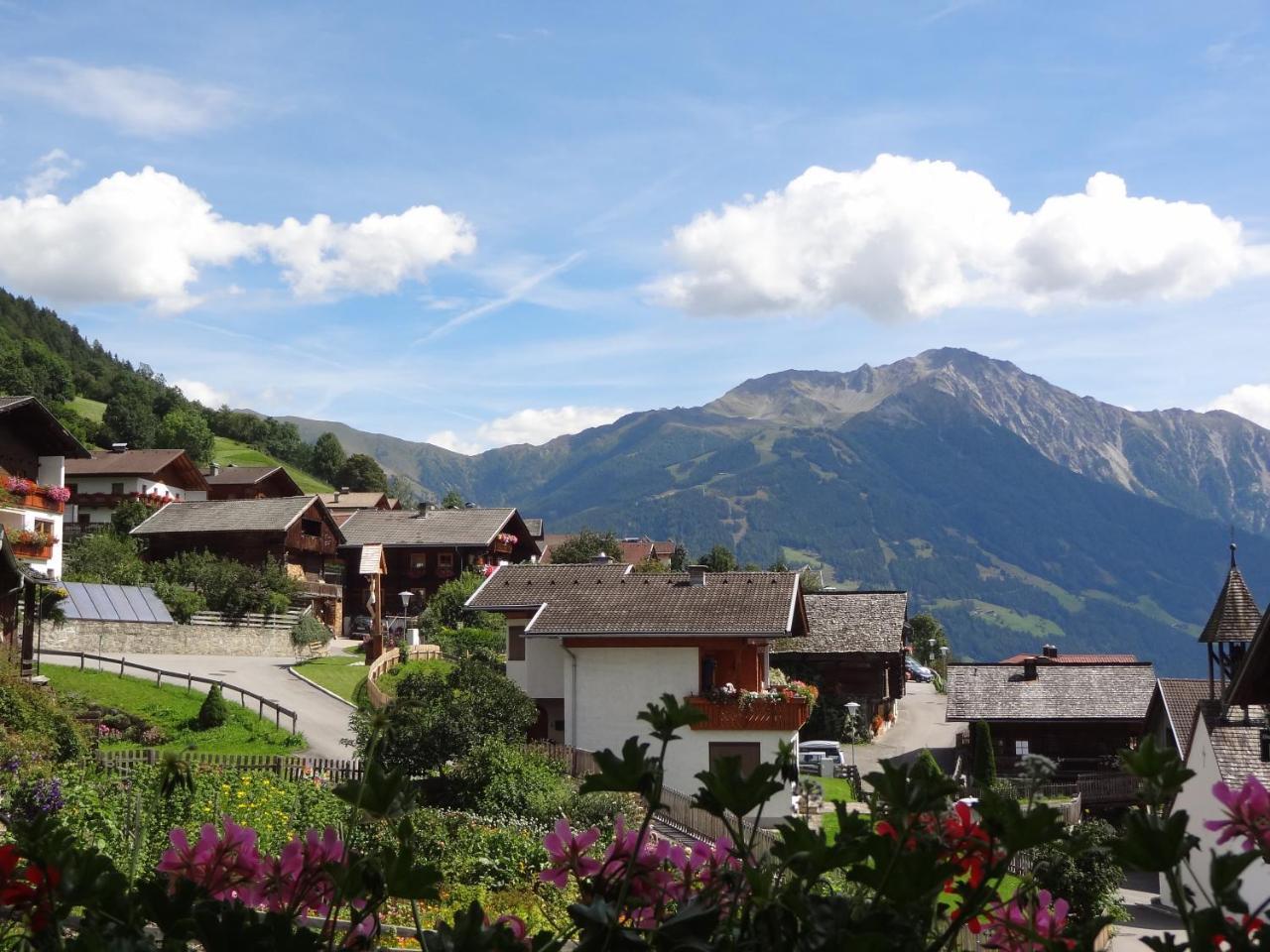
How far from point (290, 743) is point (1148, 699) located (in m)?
33.0

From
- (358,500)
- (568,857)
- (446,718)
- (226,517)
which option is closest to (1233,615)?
(446,718)

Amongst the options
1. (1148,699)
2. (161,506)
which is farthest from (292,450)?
(1148,699)

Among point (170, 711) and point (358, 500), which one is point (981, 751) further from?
point (358, 500)

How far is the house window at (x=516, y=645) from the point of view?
38.0m

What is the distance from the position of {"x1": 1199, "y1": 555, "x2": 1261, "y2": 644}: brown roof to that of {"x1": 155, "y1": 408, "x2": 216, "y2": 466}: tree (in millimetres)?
104054

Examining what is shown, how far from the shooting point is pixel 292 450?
6038 inches

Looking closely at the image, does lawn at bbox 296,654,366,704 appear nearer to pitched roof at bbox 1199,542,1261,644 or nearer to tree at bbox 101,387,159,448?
pitched roof at bbox 1199,542,1261,644

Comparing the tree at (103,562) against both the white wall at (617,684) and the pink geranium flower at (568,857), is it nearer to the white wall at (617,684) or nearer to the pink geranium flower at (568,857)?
the white wall at (617,684)

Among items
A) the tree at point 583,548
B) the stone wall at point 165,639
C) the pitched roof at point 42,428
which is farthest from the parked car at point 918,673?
the pitched roof at point 42,428

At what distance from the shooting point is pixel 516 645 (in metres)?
38.1

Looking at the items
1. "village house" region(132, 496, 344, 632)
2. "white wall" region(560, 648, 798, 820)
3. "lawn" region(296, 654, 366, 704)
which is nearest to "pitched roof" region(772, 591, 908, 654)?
"lawn" region(296, 654, 366, 704)

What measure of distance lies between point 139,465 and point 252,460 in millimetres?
56633

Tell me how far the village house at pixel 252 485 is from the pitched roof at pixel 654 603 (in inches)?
2068

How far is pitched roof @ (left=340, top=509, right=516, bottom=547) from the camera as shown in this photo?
70812 mm
